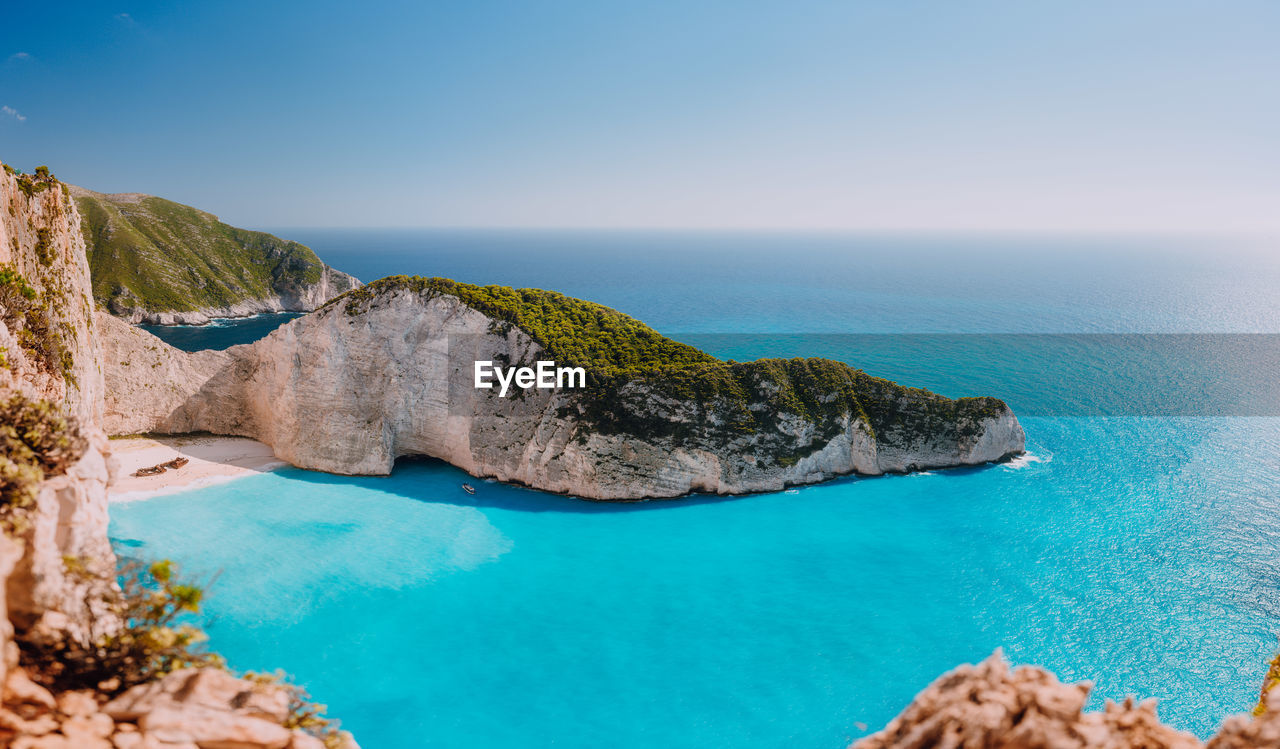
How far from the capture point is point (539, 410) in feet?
127

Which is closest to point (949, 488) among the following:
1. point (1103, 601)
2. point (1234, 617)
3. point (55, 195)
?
point (1103, 601)

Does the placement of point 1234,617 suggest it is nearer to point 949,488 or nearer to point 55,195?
point 949,488

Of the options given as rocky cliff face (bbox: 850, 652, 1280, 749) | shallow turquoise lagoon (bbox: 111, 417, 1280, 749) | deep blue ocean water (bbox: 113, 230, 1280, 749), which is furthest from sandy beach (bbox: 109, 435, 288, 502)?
rocky cliff face (bbox: 850, 652, 1280, 749)

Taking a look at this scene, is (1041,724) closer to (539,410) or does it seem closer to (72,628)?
(72,628)

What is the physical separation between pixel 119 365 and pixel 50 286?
15.7m

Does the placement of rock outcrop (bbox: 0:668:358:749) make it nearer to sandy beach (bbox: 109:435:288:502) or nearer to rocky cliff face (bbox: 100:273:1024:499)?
rocky cliff face (bbox: 100:273:1024:499)

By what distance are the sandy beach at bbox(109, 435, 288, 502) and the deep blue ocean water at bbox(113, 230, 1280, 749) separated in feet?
5.49

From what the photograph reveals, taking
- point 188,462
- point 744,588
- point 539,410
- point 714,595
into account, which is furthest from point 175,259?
point 744,588

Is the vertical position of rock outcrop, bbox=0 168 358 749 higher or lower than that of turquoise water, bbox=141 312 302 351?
higher

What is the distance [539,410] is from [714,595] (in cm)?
1748

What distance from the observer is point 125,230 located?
94188 mm

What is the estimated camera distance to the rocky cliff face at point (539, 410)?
122 feet

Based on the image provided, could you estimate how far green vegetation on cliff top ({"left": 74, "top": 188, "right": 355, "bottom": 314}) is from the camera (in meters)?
87.5

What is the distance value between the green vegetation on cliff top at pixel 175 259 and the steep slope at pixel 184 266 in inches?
4.7
